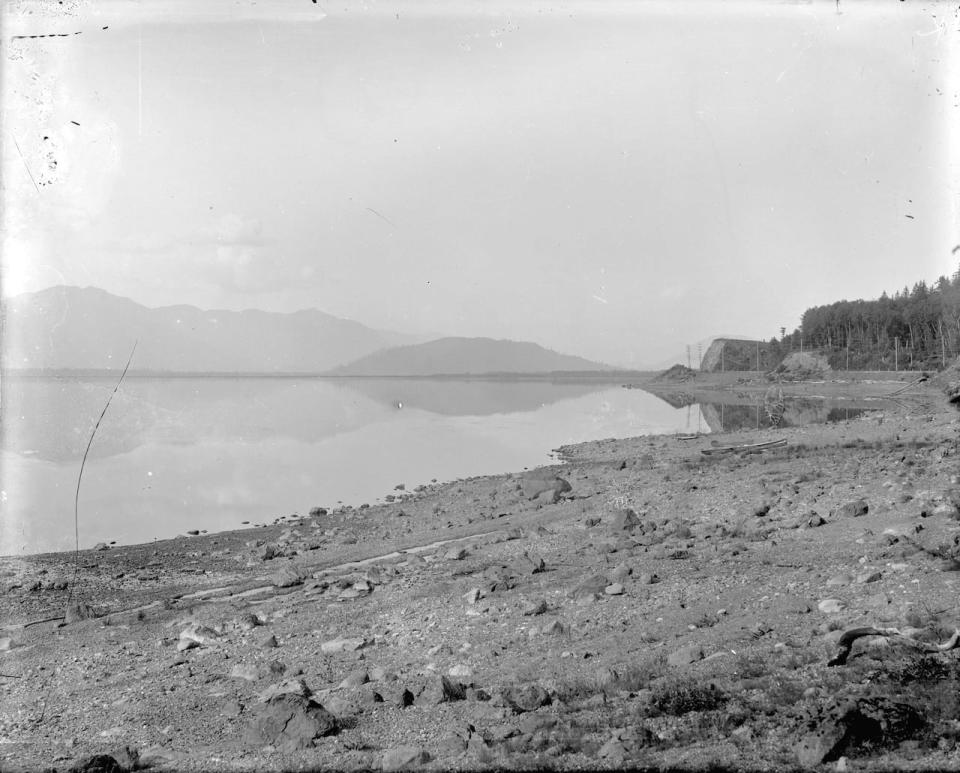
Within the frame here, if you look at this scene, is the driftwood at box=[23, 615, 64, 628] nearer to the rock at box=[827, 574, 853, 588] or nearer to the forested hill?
the rock at box=[827, 574, 853, 588]

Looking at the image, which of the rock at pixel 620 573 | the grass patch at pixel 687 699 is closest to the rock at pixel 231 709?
the grass patch at pixel 687 699

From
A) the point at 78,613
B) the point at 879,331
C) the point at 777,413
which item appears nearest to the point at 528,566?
the point at 78,613

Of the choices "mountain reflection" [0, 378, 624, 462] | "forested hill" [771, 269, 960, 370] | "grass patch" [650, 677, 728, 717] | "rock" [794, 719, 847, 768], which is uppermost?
"forested hill" [771, 269, 960, 370]

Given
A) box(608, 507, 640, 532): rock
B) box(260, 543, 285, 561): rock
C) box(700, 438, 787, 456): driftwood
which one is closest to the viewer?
box(608, 507, 640, 532): rock

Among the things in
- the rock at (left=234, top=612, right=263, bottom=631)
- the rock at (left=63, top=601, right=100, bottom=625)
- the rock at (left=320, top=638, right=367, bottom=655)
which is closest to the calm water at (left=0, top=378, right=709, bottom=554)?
the rock at (left=63, top=601, right=100, bottom=625)

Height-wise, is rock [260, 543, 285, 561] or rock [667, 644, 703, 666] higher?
rock [667, 644, 703, 666]

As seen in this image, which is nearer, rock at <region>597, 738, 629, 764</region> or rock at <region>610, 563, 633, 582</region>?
rock at <region>597, 738, 629, 764</region>

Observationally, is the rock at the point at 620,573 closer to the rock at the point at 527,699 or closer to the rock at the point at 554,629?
the rock at the point at 554,629
